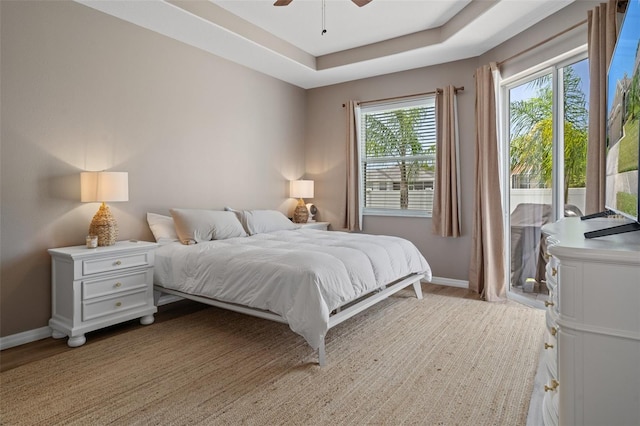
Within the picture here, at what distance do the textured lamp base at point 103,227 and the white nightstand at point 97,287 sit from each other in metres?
0.08

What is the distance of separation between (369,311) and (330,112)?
3086 millimetres

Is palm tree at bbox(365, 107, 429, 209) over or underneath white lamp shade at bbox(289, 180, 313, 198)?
over

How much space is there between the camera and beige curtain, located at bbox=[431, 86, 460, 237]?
4379mm

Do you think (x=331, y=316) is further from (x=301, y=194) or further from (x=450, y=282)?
(x=301, y=194)

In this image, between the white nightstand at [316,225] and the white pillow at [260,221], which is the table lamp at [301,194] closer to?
the white nightstand at [316,225]

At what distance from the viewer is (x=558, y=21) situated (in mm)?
3170

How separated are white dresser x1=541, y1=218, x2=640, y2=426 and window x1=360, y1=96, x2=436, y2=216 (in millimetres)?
3597

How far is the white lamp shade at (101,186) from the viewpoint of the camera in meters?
2.91

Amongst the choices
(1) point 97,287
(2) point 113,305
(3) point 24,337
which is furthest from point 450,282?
(3) point 24,337

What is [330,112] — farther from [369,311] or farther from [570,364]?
[570,364]

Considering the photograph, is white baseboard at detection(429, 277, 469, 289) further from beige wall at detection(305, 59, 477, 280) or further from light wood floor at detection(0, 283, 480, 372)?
light wood floor at detection(0, 283, 480, 372)

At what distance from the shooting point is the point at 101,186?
290 centimetres

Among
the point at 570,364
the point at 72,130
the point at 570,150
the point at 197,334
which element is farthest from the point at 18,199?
the point at 570,150

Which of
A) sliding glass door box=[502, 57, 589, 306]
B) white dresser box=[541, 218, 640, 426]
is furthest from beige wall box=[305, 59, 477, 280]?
white dresser box=[541, 218, 640, 426]
